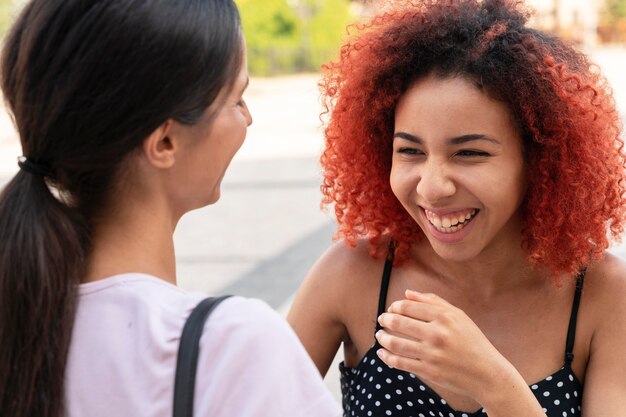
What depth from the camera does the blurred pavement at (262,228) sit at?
5.42 meters

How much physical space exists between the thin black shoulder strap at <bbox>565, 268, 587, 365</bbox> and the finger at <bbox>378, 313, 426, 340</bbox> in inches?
18.5

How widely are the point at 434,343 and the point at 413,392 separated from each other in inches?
14.9

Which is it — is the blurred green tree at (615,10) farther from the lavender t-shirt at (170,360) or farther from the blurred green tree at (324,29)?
the lavender t-shirt at (170,360)

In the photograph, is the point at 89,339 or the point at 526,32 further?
the point at 526,32

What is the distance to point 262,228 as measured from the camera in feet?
22.4

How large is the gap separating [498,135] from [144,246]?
814 mm

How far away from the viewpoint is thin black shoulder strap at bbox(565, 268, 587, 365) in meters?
1.81

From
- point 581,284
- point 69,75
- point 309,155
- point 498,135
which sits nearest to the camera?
point 69,75

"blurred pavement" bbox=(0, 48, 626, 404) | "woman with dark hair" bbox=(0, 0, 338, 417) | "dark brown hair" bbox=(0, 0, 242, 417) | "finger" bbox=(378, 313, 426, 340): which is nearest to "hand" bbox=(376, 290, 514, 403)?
"finger" bbox=(378, 313, 426, 340)

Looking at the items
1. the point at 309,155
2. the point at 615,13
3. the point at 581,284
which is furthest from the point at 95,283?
the point at 615,13

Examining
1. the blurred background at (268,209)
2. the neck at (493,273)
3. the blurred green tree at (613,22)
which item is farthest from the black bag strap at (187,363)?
the blurred green tree at (613,22)

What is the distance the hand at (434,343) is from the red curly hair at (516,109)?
1.26 feet

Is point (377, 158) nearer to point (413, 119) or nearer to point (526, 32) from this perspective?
point (413, 119)

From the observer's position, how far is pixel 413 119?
1741mm
